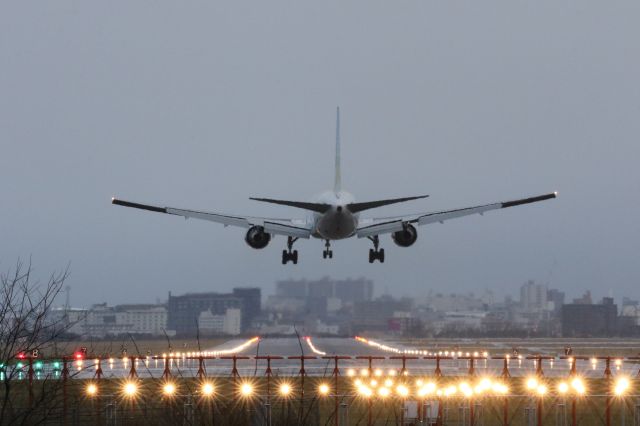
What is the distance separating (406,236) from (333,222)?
8.21 m

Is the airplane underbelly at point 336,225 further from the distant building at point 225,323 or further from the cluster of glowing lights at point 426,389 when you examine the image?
the distant building at point 225,323

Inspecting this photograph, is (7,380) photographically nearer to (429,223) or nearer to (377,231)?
(377,231)

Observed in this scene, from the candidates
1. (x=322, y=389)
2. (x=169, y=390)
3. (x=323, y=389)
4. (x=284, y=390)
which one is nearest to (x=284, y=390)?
(x=284, y=390)

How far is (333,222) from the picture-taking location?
66688mm

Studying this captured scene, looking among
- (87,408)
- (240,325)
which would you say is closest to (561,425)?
(87,408)

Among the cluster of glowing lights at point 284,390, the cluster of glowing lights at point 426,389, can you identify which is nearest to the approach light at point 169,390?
the cluster of glowing lights at point 426,389

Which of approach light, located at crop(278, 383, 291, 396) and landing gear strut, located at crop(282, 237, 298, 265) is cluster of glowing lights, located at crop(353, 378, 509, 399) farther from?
landing gear strut, located at crop(282, 237, 298, 265)

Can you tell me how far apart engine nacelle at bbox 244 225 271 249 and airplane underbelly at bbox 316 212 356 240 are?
519 cm

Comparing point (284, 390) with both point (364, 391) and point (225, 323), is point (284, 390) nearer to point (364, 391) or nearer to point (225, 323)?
point (364, 391)

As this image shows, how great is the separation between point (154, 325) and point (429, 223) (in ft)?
384

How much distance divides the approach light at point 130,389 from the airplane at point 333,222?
65.1ft

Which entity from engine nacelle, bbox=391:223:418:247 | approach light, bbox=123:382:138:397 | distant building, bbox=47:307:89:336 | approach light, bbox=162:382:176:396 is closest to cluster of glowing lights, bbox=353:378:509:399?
approach light, bbox=162:382:176:396

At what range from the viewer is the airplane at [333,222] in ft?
217

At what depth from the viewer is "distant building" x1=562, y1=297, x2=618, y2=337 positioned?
562 feet
